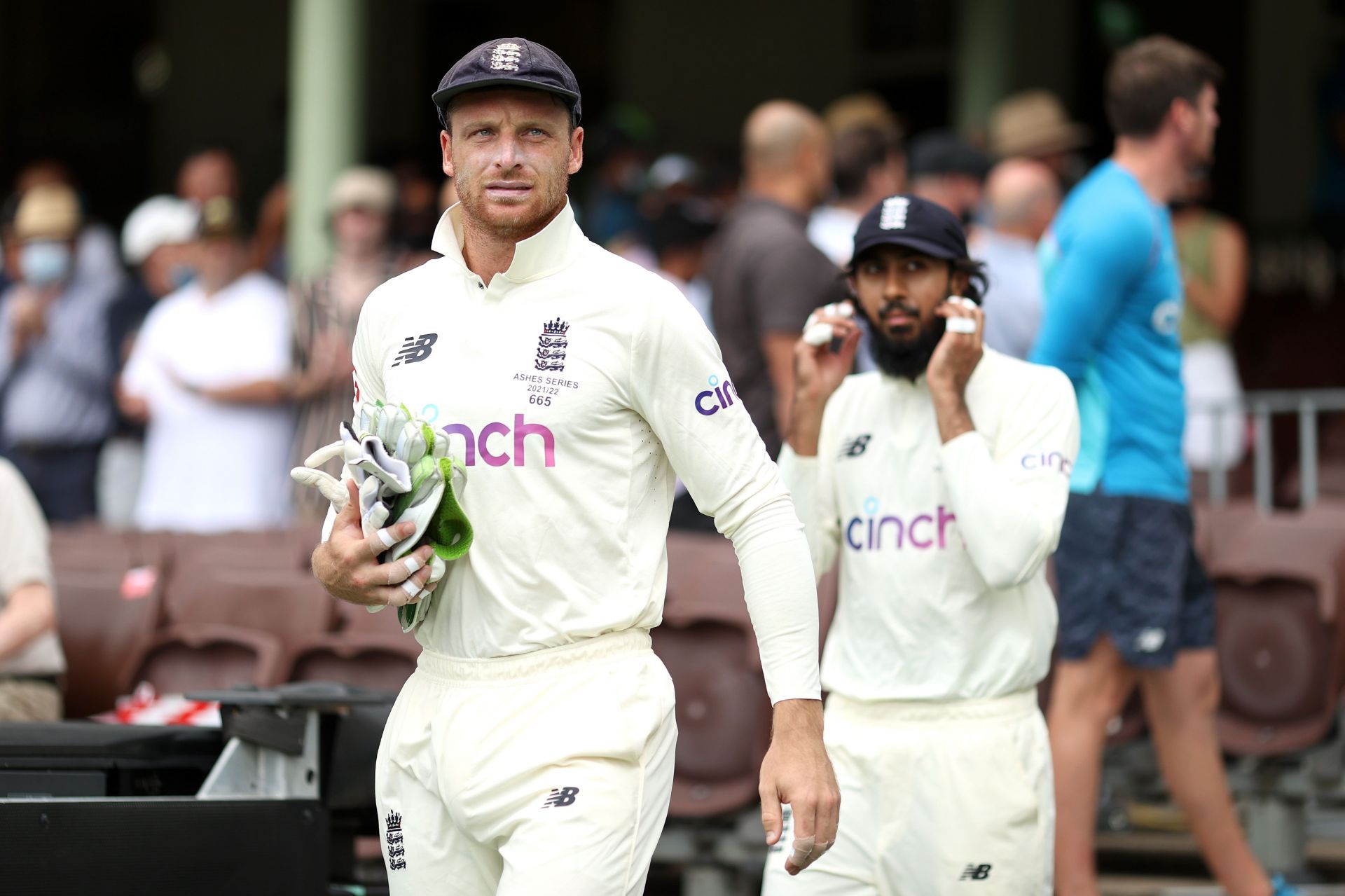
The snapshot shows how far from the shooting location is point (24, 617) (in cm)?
541

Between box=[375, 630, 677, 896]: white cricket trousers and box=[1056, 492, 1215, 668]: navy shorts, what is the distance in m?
2.12

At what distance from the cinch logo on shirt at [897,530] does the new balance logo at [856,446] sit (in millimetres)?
113

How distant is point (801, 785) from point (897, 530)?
1.04m

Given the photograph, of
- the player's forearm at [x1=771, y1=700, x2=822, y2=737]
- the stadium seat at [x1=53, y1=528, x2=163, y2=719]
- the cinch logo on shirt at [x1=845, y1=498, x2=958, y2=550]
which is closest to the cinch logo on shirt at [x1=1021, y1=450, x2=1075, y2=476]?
the cinch logo on shirt at [x1=845, y1=498, x2=958, y2=550]

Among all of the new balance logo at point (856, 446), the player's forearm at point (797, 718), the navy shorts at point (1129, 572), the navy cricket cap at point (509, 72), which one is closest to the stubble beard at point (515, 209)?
the navy cricket cap at point (509, 72)

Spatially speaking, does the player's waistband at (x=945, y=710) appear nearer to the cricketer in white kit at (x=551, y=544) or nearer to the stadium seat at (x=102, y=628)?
the cricketer in white kit at (x=551, y=544)

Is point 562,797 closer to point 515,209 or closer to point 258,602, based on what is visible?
point 515,209

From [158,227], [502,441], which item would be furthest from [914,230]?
[158,227]

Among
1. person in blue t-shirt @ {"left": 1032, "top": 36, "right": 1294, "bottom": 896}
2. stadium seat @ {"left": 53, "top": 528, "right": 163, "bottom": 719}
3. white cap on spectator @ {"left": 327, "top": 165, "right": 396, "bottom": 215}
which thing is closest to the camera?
person in blue t-shirt @ {"left": 1032, "top": 36, "right": 1294, "bottom": 896}

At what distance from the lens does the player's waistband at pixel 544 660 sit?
3143 mm

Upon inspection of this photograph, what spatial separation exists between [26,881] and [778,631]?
1.48 m

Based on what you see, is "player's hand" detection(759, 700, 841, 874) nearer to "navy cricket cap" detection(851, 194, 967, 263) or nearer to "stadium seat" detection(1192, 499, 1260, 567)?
"navy cricket cap" detection(851, 194, 967, 263)

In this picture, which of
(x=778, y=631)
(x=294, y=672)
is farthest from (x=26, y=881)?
(x=294, y=672)

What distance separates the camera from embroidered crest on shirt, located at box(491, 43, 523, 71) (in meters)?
3.12
